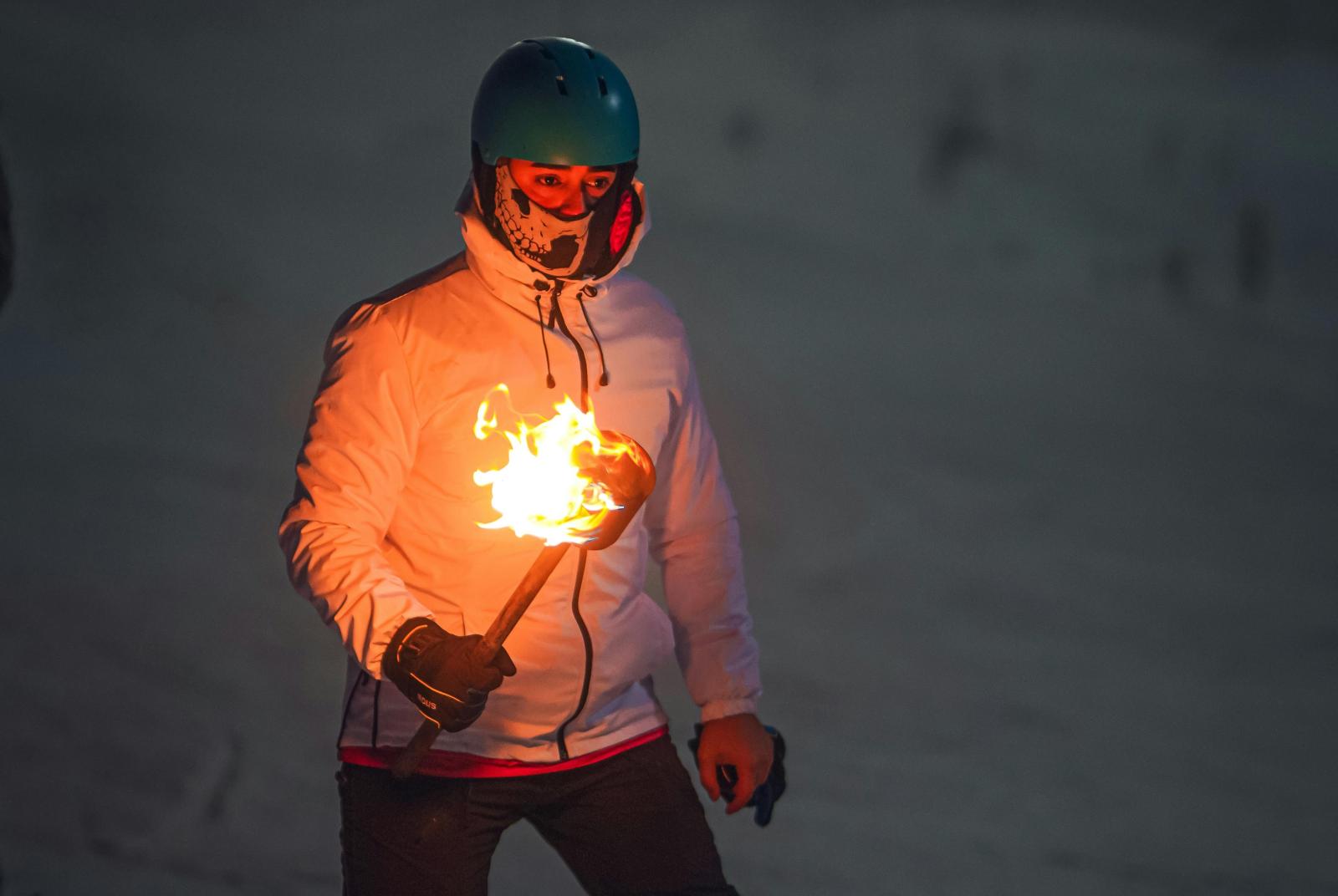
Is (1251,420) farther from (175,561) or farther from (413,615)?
(413,615)

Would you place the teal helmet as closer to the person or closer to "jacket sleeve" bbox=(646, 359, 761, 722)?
the person

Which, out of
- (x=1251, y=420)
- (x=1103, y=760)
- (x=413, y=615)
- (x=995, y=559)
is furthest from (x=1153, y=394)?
(x=413, y=615)

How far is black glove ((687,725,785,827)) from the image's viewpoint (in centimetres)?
328

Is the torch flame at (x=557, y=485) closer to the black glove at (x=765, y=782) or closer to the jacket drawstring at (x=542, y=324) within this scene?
the jacket drawstring at (x=542, y=324)

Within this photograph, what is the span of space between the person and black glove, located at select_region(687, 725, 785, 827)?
14 centimetres

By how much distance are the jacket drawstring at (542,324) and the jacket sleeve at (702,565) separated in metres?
0.35

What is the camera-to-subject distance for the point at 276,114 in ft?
41.4

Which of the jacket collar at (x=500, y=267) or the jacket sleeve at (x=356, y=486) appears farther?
the jacket collar at (x=500, y=267)

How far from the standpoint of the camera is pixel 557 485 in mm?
2557

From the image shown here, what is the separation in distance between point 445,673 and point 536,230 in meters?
0.89

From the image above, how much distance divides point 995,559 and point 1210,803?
239 centimetres

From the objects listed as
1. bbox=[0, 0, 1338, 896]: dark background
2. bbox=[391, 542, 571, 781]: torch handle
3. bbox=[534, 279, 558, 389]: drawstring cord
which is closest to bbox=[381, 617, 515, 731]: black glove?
bbox=[391, 542, 571, 781]: torch handle

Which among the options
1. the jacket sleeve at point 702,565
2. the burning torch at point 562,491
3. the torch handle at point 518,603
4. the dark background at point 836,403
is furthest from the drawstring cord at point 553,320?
the dark background at point 836,403

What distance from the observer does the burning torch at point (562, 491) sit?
2555 millimetres
